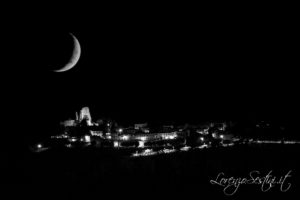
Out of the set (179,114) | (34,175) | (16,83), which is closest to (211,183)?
(34,175)

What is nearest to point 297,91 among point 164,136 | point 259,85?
point 259,85

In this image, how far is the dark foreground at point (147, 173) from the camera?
10.8 m

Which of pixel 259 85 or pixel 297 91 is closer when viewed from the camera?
pixel 297 91

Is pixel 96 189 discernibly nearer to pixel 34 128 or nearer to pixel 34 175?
pixel 34 175

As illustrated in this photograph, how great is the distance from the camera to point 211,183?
449 inches

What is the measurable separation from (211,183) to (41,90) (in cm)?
1434

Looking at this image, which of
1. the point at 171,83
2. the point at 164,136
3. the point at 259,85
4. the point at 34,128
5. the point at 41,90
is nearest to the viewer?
the point at 41,90

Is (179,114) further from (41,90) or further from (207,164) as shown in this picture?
(207,164)

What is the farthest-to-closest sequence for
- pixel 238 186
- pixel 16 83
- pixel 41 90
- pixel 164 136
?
1. pixel 164 136
2. pixel 41 90
3. pixel 16 83
4. pixel 238 186

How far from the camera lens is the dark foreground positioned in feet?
35.5

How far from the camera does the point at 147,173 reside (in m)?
13.7

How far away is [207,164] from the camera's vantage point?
14719 mm

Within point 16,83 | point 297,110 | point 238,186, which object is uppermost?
point 16,83

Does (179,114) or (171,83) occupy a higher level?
(171,83)
